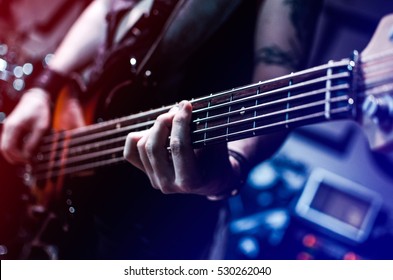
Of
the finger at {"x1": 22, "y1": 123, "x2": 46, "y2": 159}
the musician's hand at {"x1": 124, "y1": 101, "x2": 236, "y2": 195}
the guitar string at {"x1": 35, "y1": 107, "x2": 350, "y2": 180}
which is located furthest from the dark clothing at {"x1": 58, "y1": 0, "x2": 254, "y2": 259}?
the finger at {"x1": 22, "y1": 123, "x2": 46, "y2": 159}

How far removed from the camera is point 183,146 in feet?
2.18

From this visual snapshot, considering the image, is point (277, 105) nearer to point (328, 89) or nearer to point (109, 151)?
point (328, 89)

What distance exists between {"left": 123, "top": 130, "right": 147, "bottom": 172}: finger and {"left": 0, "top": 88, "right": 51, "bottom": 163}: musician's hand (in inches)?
17.0

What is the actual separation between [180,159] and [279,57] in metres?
0.25

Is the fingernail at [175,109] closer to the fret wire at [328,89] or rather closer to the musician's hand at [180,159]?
the musician's hand at [180,159]

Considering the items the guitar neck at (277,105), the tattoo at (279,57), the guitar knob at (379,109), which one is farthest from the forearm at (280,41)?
the guitar knob at (379,109)

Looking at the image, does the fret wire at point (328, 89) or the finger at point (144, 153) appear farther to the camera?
the finger at point (144, 153)

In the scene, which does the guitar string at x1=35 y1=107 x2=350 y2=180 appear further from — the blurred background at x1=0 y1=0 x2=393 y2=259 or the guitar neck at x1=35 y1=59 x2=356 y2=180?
the blurred background at x1=0 y1=0 x2=393 y2=259

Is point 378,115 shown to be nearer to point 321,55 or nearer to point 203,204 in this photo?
point 203,204

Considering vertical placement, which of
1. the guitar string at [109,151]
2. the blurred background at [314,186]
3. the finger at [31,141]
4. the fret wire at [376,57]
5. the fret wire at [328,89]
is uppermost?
the fret wire at [376,57]

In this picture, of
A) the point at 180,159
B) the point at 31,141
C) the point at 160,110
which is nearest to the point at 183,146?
the point at 180,159

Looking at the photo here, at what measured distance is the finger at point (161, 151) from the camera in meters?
0.68

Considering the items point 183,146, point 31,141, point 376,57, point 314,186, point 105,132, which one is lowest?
point 314,186

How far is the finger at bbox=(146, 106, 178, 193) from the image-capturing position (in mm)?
681
